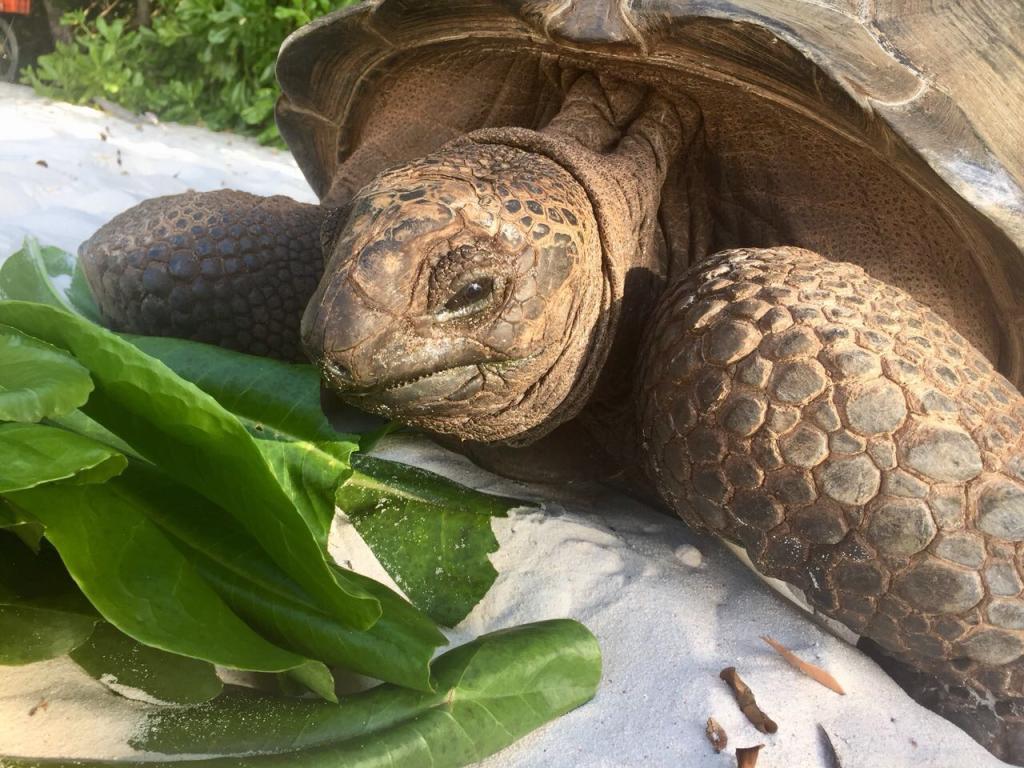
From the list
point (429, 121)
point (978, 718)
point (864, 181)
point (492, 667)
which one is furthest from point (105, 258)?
point (978, 718)

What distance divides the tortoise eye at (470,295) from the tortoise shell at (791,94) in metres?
0.70

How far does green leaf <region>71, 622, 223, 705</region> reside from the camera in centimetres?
106

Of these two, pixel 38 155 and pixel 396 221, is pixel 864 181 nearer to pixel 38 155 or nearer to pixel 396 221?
pixel 396 221

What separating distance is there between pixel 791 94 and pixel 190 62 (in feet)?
20.7

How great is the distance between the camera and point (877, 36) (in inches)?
66.3

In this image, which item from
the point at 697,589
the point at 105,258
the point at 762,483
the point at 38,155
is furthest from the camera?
the point at 38,155

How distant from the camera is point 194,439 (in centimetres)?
110

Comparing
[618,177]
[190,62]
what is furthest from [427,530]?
[190,62]

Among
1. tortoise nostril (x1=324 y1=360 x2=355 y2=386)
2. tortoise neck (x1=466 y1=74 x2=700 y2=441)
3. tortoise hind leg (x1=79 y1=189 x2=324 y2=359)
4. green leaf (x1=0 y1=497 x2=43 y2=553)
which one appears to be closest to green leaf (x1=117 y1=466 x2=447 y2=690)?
green leaf (x1=0 y1=497 x2=43 y2=553)

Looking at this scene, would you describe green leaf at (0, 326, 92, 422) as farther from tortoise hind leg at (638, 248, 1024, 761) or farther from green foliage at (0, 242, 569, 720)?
tortoise hind leg at (638, 248, 1024, 761)

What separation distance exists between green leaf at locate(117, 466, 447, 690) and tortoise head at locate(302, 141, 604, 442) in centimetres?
32

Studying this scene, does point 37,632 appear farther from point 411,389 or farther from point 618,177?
point 618,177

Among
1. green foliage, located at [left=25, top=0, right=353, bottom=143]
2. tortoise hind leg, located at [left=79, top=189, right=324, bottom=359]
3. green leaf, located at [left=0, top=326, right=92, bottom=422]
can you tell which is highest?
green leaf, located at [left=0, top=326, right=92, bottom=422]

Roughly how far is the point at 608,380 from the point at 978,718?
907mm
